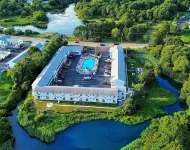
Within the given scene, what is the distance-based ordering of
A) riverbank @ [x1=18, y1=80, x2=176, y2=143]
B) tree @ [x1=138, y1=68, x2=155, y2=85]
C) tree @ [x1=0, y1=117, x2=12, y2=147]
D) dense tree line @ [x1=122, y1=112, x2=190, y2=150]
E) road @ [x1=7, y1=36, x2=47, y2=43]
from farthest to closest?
road @ [x1=7, y1=36, x2=47, y2=43], tree @ [x1=138, y1=68, x2=155, y2=85], riverbank @ [x1=18, y1=80, x2=176, y2=143], tree @ [x1=0, y1=117, x2=12, y2=147], dense tree line @ [x1=122, y1=112, x2=190, y2=150]

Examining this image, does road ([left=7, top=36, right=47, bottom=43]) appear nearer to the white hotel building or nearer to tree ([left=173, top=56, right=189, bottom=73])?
the white hotel building

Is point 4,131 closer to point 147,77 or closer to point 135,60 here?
point 147,77

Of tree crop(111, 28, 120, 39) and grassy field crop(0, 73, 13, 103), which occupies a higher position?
tree crop(111, 28, 120, 39)

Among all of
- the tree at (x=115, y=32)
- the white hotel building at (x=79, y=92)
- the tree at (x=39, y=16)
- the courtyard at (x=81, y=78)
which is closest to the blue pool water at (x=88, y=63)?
the courtyard at (x=81, y=78)

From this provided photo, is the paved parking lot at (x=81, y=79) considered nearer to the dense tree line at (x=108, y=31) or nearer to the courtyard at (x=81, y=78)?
the courtyard at (x=81, y=78)

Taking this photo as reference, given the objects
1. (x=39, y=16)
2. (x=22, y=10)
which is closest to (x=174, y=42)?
(x=39, y=16)

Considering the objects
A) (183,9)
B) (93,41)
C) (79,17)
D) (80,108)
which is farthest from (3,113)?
(183,9)

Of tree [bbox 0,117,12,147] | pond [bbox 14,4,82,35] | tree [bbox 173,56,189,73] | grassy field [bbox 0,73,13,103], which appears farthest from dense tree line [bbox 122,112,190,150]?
pond [bbox 14,4,82,35]

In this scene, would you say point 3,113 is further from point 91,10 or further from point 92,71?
point 91,10
